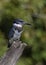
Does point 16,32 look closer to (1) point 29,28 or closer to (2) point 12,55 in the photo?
(2) point 12,55

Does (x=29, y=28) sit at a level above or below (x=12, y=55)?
below

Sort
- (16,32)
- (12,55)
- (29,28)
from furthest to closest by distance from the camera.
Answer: (29,28) < (16,32) < (12,55)

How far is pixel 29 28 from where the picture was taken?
578 centimetres

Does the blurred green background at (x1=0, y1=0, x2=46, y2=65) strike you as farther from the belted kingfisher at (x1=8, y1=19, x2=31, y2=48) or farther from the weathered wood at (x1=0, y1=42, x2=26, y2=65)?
the weathered wood at (x1=0, y1=42, x2=26, y2=65)

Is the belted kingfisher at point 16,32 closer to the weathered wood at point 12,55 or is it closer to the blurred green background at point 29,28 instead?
the weathered wood at point 12,55

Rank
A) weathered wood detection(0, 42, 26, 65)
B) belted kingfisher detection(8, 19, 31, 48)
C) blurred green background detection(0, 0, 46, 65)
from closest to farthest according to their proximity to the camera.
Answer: weathered wood detection(0, 42, 26, 65)
belted kingfisher detection(8, 19, 31, 48)
blurred green background detection(0, 0, 46, 65)

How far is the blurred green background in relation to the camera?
5.57m

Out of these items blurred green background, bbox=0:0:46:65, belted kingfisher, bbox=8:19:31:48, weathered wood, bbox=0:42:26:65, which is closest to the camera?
weathered wood, bbox=0:42:26:65

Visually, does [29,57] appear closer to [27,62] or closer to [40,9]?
→ [27,62]

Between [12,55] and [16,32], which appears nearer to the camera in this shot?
[12,55]

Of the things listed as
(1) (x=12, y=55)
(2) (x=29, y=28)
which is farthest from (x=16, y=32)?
(2) (x=29, y=28)

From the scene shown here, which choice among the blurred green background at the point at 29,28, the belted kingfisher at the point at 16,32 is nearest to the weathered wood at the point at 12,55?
the belted kingfisher at the point at 16,32

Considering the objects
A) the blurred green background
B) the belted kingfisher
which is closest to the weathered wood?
the belted kingfisher

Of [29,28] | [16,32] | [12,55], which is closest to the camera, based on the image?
[12,55]
